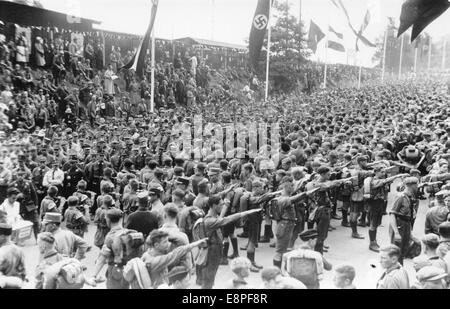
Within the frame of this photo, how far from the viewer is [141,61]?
679 inches

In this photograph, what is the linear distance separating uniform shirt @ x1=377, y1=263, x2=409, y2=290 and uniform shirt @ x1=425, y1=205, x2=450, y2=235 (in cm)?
293

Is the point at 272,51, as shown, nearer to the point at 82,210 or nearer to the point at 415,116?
the point at 415,116

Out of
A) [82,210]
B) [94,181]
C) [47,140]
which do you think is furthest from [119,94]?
[82,210]

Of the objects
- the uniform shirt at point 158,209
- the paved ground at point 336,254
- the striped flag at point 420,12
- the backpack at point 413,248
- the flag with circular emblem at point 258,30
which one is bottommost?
the paved ground at point 336,254

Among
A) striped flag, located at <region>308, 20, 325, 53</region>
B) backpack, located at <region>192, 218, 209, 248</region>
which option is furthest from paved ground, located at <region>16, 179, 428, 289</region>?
striped flag, located at <region>308, 20, 325, 53</region>

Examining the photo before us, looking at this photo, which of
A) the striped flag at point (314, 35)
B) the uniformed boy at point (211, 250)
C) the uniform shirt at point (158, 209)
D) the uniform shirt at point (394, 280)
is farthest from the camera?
the striped flag at point (314, 35)

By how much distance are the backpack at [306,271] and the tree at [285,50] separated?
26.3m

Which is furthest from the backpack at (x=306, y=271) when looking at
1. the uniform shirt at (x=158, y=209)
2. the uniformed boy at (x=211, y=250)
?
the uniform shirt at (x=158, y=209)

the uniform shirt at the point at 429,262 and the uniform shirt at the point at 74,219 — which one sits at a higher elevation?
the uniform shirt at the point at 429,262

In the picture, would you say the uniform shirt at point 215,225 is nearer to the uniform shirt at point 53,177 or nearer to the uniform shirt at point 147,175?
the uniform shirt at point 147,175

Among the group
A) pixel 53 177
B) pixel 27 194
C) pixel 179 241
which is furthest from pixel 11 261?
pixel 53 177

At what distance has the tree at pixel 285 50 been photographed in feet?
103

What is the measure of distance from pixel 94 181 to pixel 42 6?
43.6ft

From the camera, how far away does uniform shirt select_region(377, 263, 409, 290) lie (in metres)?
5.75
